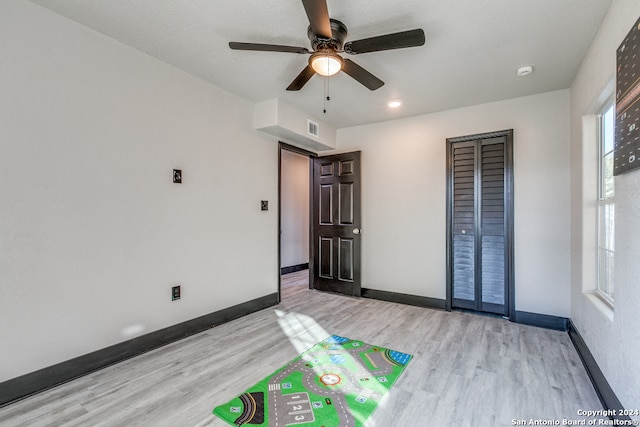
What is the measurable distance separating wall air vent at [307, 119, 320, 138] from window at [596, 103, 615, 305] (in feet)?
10.0

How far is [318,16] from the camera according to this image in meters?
1.75

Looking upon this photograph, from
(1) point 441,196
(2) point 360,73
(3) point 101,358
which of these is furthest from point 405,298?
(3) point 101,358

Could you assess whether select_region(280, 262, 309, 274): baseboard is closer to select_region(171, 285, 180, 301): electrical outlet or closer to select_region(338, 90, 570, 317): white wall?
select_region(338, 90, 570, 317): white wall

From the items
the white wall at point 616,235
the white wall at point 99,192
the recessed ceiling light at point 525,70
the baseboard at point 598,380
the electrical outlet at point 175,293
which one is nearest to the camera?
the white wall at point 616,235

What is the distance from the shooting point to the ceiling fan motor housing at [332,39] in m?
2.07

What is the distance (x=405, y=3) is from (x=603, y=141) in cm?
206

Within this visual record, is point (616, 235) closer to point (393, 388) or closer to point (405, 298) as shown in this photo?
point (393, 388)

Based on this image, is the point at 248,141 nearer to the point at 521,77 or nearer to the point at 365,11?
the point at 365,11

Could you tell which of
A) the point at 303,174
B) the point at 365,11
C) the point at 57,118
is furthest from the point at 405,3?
the point at 303,174

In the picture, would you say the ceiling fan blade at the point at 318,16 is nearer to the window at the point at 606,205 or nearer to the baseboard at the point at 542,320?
the window at the point at 606,205

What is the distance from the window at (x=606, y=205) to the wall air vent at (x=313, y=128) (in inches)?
120

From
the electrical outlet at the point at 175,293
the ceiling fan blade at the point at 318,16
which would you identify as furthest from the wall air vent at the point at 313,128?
the electrical outlet at the point at 175,293

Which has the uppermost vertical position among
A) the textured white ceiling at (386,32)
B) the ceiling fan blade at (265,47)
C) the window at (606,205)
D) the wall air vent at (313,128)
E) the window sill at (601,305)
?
the textured white ceiling at (386,32)

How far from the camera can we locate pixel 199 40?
2490 millimetres
